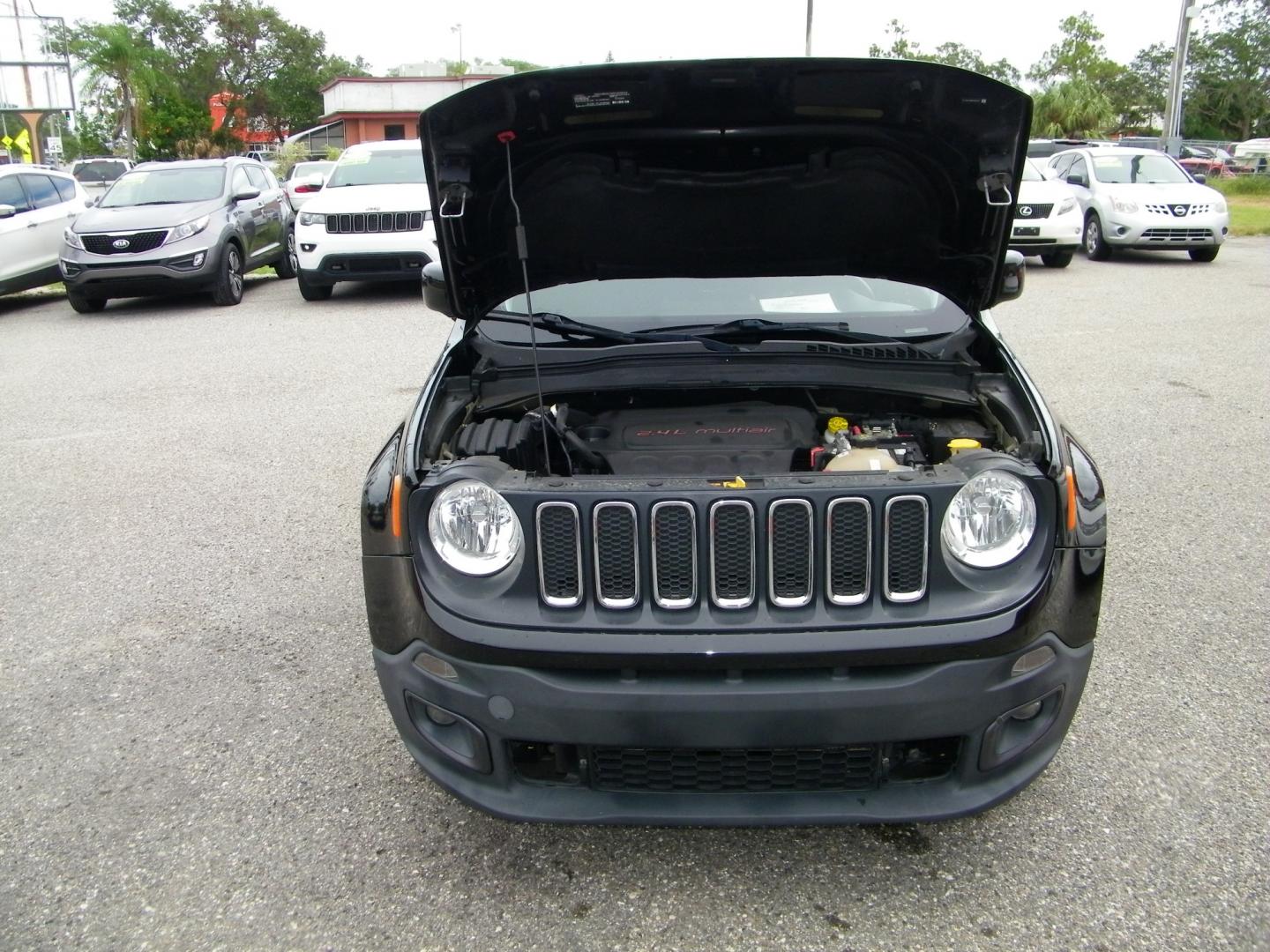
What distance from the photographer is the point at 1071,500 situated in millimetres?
2375

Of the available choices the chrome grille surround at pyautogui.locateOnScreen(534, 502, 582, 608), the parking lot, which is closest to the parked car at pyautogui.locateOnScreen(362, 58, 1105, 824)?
the chrome grille surround at pyautogui.locateOnScreen(534, 502, 582, 608)

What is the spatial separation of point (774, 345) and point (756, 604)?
4.23 ft

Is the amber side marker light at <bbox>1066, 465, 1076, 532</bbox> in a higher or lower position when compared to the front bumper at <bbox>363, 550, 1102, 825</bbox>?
higher

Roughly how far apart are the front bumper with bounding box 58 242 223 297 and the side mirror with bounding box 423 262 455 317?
9.18m

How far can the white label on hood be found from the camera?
11.9 ft

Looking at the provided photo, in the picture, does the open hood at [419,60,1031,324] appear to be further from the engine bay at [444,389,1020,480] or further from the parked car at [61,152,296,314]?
the parked car at [61,152,296,314]

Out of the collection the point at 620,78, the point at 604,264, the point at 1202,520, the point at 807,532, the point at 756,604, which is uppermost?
the point at 620,78

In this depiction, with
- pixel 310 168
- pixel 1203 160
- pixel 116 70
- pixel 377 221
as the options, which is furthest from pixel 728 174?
pixel 116 70

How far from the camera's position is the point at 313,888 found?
2549 mm

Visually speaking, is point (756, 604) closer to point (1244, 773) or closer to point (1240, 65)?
point (1244, 773)

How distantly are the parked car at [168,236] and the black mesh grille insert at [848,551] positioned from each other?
1116 cm

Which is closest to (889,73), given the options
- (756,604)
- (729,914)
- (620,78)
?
(620,78)

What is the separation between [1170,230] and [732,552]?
14148mm

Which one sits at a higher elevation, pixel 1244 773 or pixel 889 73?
pixel 889 73
